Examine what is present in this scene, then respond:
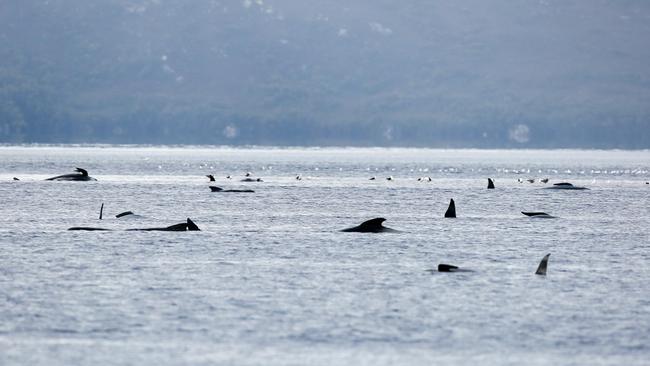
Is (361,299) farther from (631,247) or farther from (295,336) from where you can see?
(631,247)

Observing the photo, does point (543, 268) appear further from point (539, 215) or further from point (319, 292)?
point (539, 215)

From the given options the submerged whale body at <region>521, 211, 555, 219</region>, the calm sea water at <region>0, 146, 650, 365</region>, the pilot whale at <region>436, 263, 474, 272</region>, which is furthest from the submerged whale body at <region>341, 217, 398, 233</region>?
the pilot whale at <region>436, 263, 474, 272</region>

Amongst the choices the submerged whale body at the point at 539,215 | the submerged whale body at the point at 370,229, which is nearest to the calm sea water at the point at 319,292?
the submerged whale body at the point at 370,229

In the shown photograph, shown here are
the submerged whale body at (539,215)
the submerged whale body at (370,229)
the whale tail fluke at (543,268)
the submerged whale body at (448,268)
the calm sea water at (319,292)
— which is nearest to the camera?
the calm sea water at (319,292)

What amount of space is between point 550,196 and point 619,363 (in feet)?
255

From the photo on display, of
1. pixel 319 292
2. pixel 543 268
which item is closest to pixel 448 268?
pixel 543 268

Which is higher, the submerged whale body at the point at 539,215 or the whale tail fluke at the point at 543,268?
the whale tail fluke at the point at 543,268

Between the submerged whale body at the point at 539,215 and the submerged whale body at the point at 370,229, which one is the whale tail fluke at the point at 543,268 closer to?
the submerged whale body at the point at 370,229

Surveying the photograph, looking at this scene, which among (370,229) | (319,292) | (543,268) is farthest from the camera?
(370,229)

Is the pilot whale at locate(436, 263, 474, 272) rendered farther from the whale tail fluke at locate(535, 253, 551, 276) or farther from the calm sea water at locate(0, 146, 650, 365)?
the whale tail fluke at locate(535, 253, 551, 276)

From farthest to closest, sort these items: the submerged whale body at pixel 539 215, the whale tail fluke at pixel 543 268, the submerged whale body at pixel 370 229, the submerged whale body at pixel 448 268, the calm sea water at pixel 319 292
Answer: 1. the submerged whale body at pixel 539 215
2. the submerged whale body at pixel 370 229
3. the submerged whale body at pixel 448 268
4. the whale tail fluke at pixel 543 268
5. the calm sea water at pixel 319 292

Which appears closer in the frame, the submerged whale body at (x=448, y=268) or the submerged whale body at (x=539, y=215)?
the submerged whale body at (x=448, y=268)

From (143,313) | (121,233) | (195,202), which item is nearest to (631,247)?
(121,233)

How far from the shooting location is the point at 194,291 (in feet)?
119
